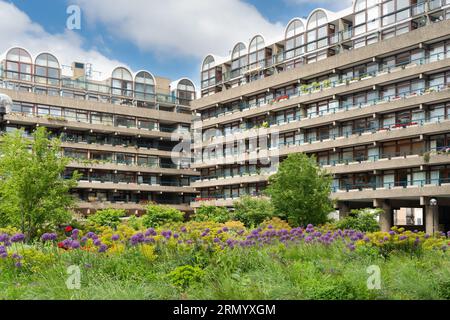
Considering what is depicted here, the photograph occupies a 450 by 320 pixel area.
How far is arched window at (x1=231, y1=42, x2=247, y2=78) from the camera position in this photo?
2613 inches

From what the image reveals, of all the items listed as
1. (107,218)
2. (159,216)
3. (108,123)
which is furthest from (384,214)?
(108,123)

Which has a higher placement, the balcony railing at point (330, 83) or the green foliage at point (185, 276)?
the balcony railing at point (330, 83)

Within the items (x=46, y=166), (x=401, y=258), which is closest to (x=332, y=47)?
(x=46, y=166)

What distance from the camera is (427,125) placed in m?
44.9

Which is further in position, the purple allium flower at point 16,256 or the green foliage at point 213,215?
the green foliage at point 213,215

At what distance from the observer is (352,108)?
51.3m

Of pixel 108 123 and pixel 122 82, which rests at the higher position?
pixel 122 82

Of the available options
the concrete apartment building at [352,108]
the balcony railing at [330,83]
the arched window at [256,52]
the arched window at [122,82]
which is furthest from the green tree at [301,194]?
the arched window at [122,82]

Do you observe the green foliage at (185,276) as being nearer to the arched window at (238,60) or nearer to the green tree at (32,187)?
the green tree at (32,187)

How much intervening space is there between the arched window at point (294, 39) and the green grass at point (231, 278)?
145 feet

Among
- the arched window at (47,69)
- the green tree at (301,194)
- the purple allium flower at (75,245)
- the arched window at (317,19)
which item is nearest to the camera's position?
the purple allium flower at (75,245)

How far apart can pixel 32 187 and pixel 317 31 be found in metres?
38.4

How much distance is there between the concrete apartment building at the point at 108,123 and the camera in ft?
212

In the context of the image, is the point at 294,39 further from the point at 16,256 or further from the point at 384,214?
the point at 16,256
